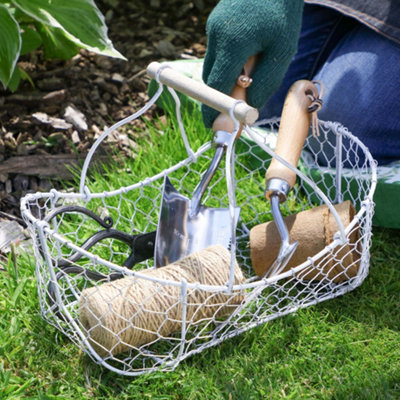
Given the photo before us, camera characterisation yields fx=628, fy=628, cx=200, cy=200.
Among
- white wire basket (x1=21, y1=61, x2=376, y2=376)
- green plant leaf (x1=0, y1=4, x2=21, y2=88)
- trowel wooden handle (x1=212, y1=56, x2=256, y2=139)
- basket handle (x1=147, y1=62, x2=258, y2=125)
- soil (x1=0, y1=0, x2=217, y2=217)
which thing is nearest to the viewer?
basket handle (x1=147, y1=62, x2=258, y2=125)

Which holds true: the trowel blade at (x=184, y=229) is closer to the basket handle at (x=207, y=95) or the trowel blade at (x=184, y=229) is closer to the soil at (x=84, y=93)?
the basket handle at (x=207, y=95)

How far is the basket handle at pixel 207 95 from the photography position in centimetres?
85

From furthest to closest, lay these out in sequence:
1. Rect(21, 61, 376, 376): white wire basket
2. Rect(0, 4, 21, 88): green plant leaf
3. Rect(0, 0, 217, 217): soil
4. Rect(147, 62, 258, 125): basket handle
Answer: Rect(0, 0, 217, 217): soil, Rect(0, 4, 21, 88): green plant leaf, Rect(21, 61, 376, 376): white wire basket, Rect(147, 62, 258, 125): basket handle

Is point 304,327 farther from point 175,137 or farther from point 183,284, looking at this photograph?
point 175,137

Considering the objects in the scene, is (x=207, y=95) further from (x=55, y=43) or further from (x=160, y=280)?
(x=55, y=43)

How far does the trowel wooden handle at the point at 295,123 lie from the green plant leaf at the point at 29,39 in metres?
0.73

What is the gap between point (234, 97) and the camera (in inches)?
44.8

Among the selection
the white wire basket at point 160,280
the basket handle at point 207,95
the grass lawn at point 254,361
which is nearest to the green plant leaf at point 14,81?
the white wire basket at point 160,280

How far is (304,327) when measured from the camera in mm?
1112

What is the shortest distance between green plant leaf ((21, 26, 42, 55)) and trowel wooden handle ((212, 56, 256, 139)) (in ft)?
2.17

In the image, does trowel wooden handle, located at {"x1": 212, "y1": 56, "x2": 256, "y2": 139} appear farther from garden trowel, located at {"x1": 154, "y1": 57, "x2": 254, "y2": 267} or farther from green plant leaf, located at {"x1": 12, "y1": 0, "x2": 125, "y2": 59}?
green plant leaf, located at {"x1": 12, "y1": 0, "x2": 125, "y2": 59}

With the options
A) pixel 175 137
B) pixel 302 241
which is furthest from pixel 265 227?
pixel 175 137

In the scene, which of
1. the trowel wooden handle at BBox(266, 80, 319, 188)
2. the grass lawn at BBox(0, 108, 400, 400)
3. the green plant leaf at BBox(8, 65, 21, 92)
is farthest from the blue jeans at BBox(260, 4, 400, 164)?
the green plant leaf at BBox(8, 65, 21, 92)

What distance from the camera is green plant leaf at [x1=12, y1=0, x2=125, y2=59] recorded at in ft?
4.61
